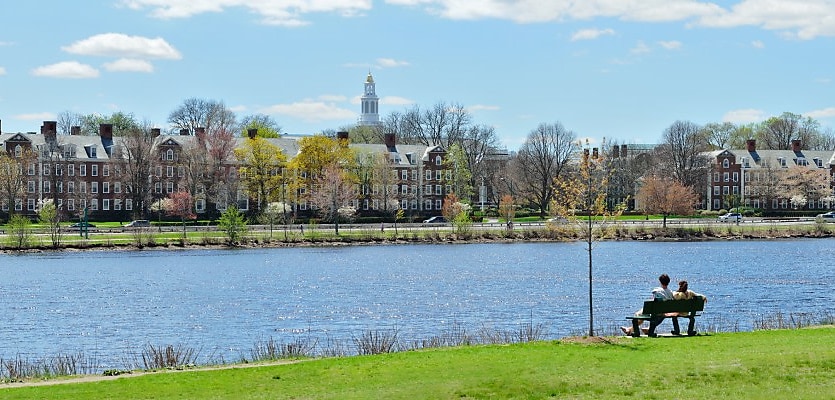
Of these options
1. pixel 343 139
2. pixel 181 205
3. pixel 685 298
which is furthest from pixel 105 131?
pixel 685 298

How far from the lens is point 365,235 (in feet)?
294

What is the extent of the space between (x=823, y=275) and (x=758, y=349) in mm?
38901

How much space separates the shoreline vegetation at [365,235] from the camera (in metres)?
80.4

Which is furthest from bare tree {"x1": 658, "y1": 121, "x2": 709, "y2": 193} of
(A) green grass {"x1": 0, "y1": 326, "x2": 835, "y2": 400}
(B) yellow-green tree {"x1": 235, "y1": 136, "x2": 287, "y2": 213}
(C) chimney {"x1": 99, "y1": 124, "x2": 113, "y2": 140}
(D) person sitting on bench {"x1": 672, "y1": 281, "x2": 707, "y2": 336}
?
(A) green grass {"x1": 0, "y1": 326, "x2": 835, "y2": 400}

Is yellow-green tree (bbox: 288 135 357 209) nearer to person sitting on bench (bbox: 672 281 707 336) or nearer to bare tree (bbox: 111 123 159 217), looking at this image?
bare tree (bbox: 111 123 159 217)

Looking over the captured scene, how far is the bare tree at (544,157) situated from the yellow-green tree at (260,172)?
3320cm

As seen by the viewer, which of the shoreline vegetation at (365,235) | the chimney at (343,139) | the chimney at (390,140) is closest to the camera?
the shoreline vegetation at (365,235)

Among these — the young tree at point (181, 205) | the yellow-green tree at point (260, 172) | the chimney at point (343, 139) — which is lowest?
the young tree at point (181, 205)

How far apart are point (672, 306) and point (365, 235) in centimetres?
6476

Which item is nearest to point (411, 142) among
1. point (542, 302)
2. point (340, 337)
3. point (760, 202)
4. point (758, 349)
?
point (760, 202)

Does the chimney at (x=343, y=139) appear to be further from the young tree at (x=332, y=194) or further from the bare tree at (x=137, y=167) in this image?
the bare tree at (x=137, y=167)

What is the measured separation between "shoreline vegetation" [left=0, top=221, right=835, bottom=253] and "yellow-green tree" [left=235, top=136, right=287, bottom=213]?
→ 11.6 metres

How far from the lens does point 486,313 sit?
4150cm

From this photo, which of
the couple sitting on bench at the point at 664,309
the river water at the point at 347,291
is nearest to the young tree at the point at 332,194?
the river water at the point at 347,291
